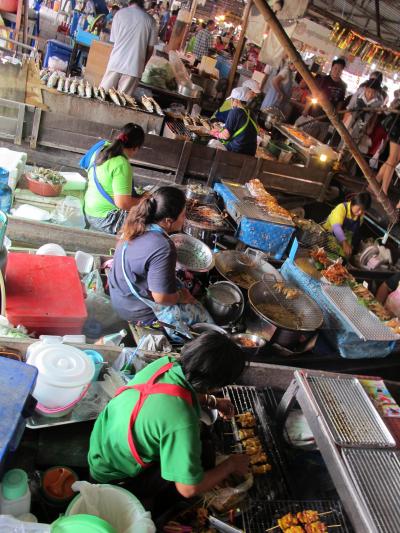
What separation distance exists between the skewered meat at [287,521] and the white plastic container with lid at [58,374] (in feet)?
5.07

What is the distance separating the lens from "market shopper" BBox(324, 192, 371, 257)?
6961mm

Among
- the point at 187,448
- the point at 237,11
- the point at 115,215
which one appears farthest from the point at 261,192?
the point at 237,11

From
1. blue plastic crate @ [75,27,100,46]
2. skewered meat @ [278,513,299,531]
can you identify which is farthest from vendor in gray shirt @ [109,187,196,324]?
blue plastic crate @ [75,27,100,46]

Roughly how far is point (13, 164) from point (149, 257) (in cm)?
314

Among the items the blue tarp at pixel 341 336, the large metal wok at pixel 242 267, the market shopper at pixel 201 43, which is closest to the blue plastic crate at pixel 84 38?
the market shopper at pixel 201 43

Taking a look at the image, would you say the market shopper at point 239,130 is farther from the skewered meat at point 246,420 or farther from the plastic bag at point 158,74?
the skewered meat at point 246,420

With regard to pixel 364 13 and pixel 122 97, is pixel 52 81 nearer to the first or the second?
pixel 122 97

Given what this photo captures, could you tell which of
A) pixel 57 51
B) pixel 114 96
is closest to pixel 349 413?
pixel 114 96

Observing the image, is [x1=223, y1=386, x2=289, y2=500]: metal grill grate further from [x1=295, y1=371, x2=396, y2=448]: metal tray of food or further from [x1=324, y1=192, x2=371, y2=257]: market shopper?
[x1=324, y1=192, x2=371, y2=257]: market shopper

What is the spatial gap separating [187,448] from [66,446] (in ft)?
3.98

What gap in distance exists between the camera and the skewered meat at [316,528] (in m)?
2.65

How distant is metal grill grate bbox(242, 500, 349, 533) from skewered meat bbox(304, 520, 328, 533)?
0.23 ft

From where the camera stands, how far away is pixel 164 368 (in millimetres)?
2400

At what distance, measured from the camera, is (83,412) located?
297 centimetres
